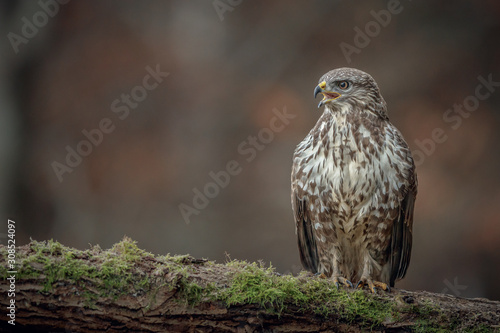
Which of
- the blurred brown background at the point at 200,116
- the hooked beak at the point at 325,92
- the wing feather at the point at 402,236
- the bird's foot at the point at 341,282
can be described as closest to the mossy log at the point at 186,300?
the bird's foot at the point at 341,282

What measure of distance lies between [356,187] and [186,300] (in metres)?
1.69

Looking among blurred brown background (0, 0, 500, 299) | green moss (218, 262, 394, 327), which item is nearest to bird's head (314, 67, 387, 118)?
green moss (218, 262, 394, 327)

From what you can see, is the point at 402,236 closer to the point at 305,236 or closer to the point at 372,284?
the point at 372,284

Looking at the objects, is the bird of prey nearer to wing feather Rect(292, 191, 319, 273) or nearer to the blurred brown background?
wing feather Rect(292, 191, 319, 273)

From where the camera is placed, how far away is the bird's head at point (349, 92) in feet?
14.4

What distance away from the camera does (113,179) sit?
312 inches

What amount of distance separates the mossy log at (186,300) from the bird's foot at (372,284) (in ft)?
0.83

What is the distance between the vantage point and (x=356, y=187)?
418cm

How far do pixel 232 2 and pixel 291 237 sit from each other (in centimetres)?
358

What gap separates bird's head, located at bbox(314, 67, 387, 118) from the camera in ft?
14.4

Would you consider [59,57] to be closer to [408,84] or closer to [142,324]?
[408,84]

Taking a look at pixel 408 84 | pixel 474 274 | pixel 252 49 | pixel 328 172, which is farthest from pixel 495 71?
pixel 328 172

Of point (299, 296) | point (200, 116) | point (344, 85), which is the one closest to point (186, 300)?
point (299, 296)

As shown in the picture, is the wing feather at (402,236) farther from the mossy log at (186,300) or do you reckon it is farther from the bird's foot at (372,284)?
the mossy log at (186,300)
